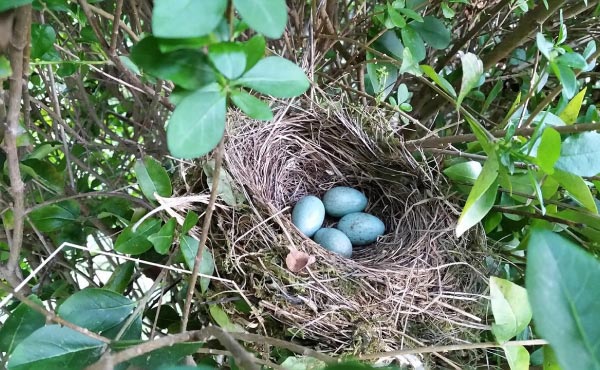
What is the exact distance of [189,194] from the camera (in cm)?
75

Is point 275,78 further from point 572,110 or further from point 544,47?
point 572,110

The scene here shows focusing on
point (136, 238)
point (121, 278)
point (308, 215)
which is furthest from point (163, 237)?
point (308, 215)

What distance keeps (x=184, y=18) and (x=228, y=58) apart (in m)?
0.05

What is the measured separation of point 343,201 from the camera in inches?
41.3

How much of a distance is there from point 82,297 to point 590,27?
3.23 ft

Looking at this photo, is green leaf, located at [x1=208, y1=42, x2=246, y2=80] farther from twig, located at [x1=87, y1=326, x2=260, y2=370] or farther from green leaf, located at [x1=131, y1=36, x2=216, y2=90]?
twig, located at [x1=87, y1=326, x2=260, y2=370]

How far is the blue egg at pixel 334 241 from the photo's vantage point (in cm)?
96

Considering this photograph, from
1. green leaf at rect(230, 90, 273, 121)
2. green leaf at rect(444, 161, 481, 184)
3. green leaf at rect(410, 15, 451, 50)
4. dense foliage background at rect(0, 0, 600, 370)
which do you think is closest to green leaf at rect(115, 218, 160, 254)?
dense foliage background at rect(0, 0, 600, 370)

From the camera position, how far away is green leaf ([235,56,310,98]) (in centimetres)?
38

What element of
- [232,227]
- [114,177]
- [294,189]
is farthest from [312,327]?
[114,177]

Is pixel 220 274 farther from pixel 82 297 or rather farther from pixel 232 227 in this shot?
pixel 82 297

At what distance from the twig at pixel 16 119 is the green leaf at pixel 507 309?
495 mm

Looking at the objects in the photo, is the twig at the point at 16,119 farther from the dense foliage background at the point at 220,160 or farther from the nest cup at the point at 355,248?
the nest cup at the point at 355,248

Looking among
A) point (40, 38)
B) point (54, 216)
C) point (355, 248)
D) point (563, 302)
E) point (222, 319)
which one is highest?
point (40, 38)
